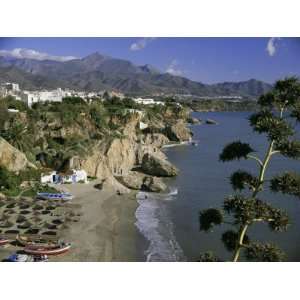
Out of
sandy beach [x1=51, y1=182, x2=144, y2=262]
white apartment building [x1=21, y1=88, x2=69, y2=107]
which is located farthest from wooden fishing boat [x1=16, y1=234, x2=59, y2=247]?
white apartment building [x1=21, y1=88, x2=69, y2=107]

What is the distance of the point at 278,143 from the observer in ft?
10.6

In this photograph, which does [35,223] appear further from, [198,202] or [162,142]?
[162,142]

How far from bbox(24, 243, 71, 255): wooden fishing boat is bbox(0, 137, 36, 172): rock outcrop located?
3.04 m

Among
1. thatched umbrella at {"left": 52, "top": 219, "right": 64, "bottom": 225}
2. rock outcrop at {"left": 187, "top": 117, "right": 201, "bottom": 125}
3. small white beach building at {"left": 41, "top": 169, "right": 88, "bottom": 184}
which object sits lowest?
thatched umbrella at {"left": 52, "top": 219, "right": 64, "bottom": 225}

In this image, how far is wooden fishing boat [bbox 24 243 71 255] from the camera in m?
6.16

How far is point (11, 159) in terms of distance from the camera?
360 inches

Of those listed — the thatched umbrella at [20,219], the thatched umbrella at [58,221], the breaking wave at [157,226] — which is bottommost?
the breaking wave at [157,226]

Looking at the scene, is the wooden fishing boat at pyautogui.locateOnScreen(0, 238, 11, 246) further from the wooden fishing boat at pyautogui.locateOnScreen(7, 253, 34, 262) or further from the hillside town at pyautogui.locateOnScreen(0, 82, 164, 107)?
the hillside town at pyautogui.locateOnScreen(0, 82, 164, 107)

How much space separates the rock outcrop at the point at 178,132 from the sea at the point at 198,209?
8815mm

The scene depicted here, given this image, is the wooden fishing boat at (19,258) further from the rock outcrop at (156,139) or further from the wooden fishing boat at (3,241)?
the rock outcrop at (156,139)

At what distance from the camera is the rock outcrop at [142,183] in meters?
10.8

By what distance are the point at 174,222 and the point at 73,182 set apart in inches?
95.3

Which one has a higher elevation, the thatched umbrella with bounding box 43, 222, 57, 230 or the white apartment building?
the white apartment building

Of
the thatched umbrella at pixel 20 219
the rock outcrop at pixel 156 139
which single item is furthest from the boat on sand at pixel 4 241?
the rock outcrop at pixel 156 139
